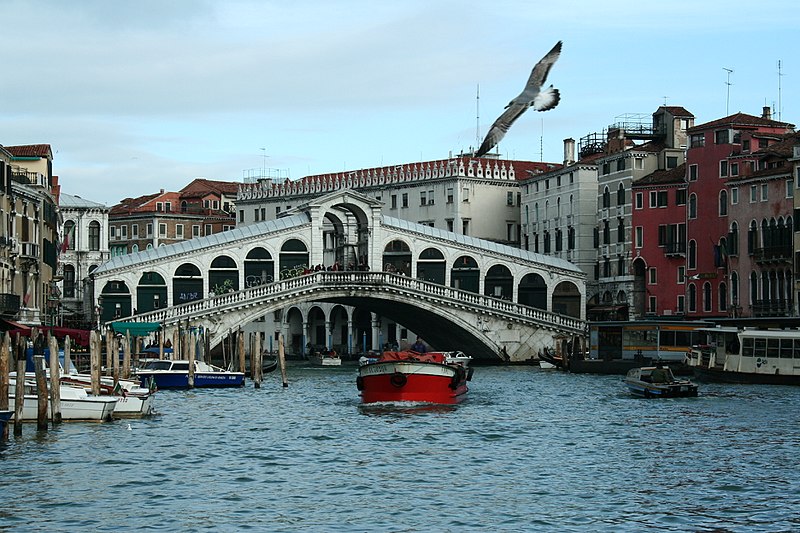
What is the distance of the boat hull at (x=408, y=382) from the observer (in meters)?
42.2

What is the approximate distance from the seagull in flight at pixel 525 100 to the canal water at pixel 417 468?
5.86 metres

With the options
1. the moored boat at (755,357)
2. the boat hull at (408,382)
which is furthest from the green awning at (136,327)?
the moored boat at (755,357)

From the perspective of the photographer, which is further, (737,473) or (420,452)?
(420,452)

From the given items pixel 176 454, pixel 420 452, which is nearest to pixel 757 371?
pixel 420 452

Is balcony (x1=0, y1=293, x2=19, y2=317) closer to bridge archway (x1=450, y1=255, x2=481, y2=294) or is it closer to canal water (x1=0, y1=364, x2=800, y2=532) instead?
canal water (x1=0, y1=364, x2=800, y2=532)

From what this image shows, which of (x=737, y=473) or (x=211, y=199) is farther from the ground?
(x=211, y=199)

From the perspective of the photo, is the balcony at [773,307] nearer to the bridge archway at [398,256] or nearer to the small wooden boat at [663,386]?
the small wooden boat at [663,386]

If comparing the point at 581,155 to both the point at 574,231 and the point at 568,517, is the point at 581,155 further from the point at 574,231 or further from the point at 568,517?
the point at 568,517

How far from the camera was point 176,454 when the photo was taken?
31.7 metres

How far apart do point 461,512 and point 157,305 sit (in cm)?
4432

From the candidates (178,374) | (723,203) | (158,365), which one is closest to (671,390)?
(178,374)

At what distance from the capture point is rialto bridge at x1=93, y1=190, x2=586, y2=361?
66188 millimetres

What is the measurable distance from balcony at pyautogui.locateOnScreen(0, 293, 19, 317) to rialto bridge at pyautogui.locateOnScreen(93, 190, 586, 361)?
44.1 ft

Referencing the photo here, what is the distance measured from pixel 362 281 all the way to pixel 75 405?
108ft
